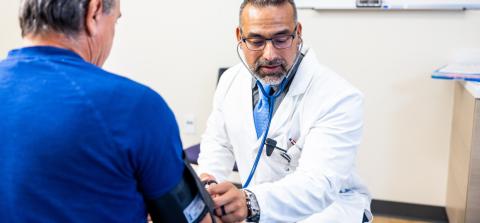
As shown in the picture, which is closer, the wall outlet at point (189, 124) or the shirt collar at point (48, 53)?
the shirt collar at point (48, 53)

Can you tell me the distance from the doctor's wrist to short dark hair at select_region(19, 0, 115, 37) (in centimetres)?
60

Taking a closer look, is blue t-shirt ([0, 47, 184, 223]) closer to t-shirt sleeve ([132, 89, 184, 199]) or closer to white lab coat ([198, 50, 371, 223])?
t-shirt sleeve ([132, 89, 184, 199])

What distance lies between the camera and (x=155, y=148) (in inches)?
31.4

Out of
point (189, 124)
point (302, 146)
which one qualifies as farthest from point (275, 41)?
point (189, 124)

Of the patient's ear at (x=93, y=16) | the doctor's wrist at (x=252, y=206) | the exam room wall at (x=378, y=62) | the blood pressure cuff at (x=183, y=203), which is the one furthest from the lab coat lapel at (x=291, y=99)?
the exam room wall at (x=378, y=62)

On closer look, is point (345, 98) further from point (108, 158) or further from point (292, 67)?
point (108, 158)

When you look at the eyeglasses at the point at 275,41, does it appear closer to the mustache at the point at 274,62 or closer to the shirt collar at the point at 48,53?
the mustache at the point at 274,62

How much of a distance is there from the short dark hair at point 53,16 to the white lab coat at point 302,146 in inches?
24.6

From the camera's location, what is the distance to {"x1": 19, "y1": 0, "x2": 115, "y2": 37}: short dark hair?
0.81 meters

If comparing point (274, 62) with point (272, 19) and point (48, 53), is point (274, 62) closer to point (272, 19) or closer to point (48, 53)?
point (272, 19)

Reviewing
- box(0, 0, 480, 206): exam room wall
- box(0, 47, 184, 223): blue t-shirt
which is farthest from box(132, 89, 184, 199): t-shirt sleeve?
box(0, 0, 480, 206): exam room wall

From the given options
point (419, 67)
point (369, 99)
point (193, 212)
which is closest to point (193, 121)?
point (369, 99)

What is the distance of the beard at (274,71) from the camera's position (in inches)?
58.7

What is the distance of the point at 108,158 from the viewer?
0.78 meters
